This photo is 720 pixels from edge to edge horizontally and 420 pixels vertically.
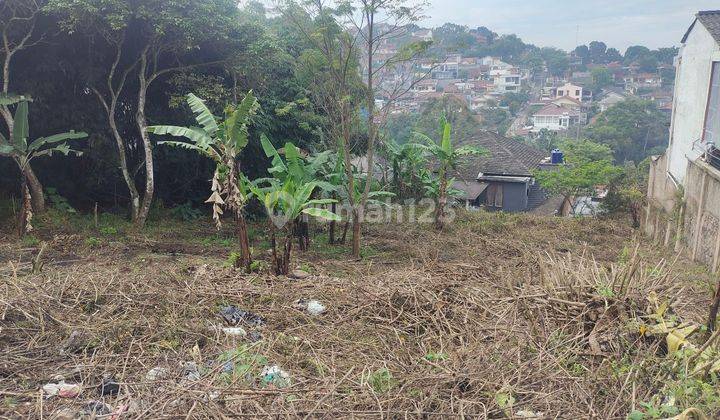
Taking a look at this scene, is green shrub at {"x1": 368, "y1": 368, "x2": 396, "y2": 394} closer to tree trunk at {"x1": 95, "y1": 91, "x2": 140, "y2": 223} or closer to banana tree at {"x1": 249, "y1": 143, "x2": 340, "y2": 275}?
banana tree at {"x1": 249, "y1": 143, "x2": 340, "y2": 275}

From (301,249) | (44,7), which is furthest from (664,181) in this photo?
(44,7)

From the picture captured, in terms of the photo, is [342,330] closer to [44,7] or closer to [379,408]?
[379,408]

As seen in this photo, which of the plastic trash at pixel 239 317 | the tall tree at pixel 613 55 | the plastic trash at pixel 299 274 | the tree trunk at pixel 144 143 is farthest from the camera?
the tall tree at pixel 613 55

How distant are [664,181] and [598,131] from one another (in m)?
16.0

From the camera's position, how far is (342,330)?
4.94 metres

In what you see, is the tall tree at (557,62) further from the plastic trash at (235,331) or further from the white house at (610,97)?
the plastic trash at (235,331)

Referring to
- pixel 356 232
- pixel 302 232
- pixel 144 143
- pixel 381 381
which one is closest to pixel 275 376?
pixel 381 381

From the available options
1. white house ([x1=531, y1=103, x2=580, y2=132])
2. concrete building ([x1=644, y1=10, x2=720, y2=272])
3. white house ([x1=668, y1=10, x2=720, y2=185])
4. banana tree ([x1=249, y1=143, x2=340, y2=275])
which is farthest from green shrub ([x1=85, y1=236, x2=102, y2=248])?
white house ([x1=531, y1=103, x2=580, y2=132])

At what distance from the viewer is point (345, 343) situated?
4625 mm

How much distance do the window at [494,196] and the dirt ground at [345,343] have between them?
43.0ft

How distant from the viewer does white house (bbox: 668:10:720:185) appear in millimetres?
10031

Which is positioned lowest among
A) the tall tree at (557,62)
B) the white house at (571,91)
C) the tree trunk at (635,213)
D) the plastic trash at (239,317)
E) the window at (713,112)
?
the tree trunk at (635,213)

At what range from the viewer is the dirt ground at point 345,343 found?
3.42 meters

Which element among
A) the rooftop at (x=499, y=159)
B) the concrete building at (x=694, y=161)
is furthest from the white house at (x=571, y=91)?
the concrete building at (x=694, y=161)
